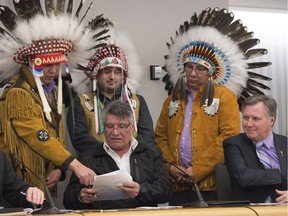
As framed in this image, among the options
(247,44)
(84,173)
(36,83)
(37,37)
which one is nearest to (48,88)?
(36,83)

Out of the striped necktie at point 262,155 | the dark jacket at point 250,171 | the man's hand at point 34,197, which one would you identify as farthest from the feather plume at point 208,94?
the man's hand at point 34,197

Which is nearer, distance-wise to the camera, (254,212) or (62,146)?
(254,212)

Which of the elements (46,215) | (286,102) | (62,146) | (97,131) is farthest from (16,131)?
(286,102)

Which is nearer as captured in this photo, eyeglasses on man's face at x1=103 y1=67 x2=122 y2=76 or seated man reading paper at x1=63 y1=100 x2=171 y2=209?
seated man reading paper at x1=63 y1=100 x2=171 y2=209

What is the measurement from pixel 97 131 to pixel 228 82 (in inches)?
36.8

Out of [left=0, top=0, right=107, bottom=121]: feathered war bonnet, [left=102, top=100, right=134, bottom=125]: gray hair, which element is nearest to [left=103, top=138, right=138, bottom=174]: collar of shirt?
[left=102, top=100, right=134, bottom=125]: gray hair

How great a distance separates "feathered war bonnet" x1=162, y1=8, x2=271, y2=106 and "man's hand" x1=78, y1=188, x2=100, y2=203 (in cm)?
109

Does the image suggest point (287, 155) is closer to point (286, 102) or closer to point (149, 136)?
point (149, 136)

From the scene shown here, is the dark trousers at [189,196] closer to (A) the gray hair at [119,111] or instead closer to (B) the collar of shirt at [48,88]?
(A) the gray hair at [119,111]

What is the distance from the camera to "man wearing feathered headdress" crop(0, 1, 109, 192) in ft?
11.4

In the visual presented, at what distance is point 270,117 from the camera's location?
3566 mm

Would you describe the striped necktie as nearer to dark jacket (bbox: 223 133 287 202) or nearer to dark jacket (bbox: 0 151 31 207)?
dark jacket (bbox: 223 133 287 202)

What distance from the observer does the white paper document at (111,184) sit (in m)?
3.08

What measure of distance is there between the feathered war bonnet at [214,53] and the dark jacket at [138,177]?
0.69 meters
